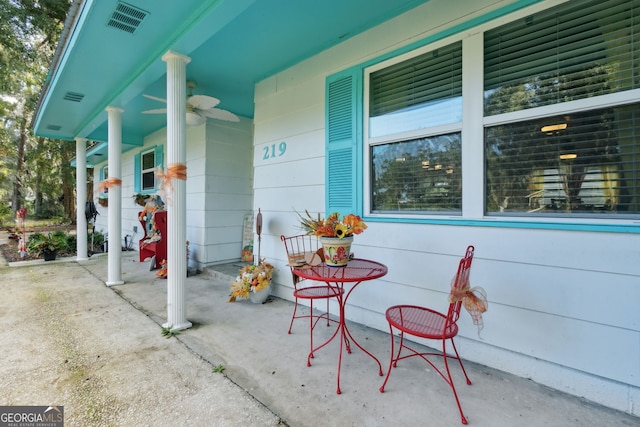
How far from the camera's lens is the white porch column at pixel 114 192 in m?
3.98

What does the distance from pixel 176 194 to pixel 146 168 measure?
5031mm

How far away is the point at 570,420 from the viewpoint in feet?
4.87

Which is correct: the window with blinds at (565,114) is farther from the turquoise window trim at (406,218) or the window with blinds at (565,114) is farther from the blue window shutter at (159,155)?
the blue window shutter at (159,155)

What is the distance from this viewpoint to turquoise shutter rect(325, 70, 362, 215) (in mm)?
2729

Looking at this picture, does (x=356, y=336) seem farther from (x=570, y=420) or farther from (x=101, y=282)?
(x=101, y=282)

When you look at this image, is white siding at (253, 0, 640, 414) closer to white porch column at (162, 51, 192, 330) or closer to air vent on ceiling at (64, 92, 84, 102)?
white porch column at (162, 51, 192, 330)

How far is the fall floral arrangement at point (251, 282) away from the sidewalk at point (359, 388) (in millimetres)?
502

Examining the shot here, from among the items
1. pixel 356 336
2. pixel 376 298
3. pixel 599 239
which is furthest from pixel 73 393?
pixel 599 239

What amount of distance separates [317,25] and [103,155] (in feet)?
29.3

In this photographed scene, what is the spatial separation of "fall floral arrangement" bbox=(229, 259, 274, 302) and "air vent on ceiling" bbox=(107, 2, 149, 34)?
2.64 metres

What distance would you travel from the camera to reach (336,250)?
1.96 m

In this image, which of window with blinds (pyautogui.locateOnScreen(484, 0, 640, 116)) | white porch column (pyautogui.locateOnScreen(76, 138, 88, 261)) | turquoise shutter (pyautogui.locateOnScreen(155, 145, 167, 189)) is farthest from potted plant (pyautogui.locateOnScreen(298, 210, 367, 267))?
white porch column (pyautogui.locateOnScreen(76, 138, 88, 261))

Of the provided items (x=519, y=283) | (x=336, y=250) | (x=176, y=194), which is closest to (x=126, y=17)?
(x=176, y=194)

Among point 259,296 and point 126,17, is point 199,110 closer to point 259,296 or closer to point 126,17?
point 126,17
